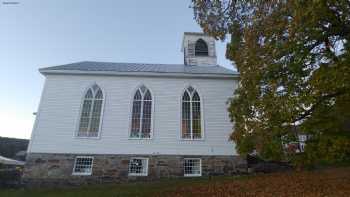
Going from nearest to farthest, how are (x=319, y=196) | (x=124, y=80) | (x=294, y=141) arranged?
(x=319, y=196) → (x=294, y=141) → (x=124, y=80)

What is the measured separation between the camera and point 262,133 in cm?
904

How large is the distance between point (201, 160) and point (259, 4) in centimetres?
1006

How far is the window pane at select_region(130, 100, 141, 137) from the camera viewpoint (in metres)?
→ 15.4

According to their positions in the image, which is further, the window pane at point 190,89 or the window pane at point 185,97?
the window pane at point 190,89

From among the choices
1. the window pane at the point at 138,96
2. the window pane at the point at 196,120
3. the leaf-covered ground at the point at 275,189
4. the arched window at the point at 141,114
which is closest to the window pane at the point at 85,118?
the arched window at the point at 141,114

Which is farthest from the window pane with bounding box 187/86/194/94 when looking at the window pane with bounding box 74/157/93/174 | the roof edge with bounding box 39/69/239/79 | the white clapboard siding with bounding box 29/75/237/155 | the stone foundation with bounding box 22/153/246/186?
the window pane with bounding box 74/157/93/174

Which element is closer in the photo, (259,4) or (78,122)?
(259,4)

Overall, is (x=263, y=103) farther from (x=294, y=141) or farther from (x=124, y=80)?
(x=124, y=80)

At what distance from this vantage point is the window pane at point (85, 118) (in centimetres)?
1526

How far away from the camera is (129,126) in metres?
15.4

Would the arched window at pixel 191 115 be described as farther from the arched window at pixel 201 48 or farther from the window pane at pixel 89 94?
the window pane at pixel 89 94

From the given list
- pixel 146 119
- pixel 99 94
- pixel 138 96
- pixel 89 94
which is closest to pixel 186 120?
pixel 146 119

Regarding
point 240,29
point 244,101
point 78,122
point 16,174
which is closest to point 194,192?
point 244,101

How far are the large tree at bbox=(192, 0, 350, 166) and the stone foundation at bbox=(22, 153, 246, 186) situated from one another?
19.0 ft
